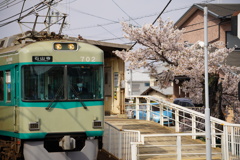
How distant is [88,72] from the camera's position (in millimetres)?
10836

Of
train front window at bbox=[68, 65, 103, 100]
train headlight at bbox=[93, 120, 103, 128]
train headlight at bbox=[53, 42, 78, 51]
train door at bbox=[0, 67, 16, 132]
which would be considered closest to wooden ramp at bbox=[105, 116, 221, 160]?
train headlight at bbox=[93, 120, 103, 128]

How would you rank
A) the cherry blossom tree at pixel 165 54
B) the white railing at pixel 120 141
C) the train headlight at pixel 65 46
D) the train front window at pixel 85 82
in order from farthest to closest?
the cherry blossom tree at pixel 165 54, the white railing at pixel 120 141, the train headlight at pixel 65 46, the train front window at pixel 85 82

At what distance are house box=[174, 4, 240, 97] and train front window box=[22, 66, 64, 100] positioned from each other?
16.3 meters

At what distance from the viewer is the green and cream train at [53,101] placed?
33.7 ft

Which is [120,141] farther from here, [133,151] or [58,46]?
[58,46]

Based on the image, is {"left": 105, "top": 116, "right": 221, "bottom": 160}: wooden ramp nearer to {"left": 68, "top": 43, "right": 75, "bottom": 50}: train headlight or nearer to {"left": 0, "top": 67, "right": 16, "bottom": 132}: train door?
{"left": 68, "top": 43, "right": 75, "bottom": 50}: train headlight

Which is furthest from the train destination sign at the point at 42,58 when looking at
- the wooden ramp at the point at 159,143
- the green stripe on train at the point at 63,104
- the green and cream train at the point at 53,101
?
the wooden ramp at the point at 159,143

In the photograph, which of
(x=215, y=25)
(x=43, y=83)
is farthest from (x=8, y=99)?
(x=215, y=25)

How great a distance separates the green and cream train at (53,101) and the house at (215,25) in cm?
1579

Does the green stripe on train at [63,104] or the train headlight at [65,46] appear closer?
the green stripe on train at [63,104]

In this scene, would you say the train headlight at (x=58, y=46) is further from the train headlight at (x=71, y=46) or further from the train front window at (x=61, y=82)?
the train front window at (x=61, y=82)

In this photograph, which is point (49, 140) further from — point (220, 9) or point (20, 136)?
point (220, 9)

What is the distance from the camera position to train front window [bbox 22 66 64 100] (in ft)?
34.0

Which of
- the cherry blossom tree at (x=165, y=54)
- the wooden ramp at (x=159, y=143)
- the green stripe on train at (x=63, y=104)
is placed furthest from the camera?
the cherry blossom tree at (x=165, y=54)
